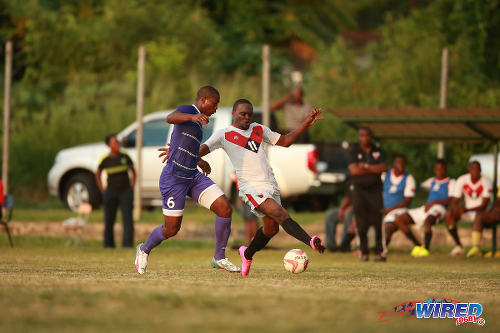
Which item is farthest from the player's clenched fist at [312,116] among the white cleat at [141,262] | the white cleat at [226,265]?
the white cleat at [141,262]

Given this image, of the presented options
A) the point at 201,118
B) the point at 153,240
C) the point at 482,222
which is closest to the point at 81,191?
the point at 482,222

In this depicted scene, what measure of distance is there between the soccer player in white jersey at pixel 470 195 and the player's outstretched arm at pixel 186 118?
8375mm

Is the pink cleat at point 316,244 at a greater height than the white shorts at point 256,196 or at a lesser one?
lesser

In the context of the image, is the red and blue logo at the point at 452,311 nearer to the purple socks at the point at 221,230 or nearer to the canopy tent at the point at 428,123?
the purple socks at the point at 221,230

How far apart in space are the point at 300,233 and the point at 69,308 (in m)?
4.21

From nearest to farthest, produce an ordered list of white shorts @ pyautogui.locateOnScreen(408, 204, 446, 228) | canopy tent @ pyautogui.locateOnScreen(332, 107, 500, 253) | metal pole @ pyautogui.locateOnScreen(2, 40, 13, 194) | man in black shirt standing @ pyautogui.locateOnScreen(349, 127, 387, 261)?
1. man in black shirt standing @ pyautogui.locateOnScreen(349, 127, 387, 261)
2. canopy tent @ pyautogui.locateOnScreen(332, 107, 500, 253)
3. white shorts @ pyautogui.locateOnScreen(408, 204, 446, 228)
4. metal pole @ pyautogui.locateOnScreen(2, 40, 13, 194)

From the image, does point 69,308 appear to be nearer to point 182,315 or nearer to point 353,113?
point 182,315

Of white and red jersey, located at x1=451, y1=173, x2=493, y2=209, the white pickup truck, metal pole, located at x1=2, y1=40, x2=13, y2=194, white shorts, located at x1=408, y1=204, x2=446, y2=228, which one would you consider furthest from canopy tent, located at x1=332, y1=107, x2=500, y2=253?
metal pole, located at x1=2, y1=40, x2=13, y2=194

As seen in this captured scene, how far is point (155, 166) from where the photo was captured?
22875 mm

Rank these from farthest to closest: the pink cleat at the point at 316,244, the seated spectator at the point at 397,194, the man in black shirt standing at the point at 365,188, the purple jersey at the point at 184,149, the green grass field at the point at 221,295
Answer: the seated spectator at the point at 397,194 → the man in black shirt standing at the point at 365,188 → the purple jersey at the point at 184,149 → the pink cleat at the point at 316,244 → the green grass field at the point at 221,295

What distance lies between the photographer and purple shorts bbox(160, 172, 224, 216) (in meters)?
11.4

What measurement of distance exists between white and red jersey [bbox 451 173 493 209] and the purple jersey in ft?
26.3

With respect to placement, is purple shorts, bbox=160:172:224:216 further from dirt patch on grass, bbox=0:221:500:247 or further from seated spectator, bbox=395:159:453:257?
dirt patch on grass, bbox=0:221:500:247

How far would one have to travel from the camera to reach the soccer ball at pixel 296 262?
1186 centimetres
